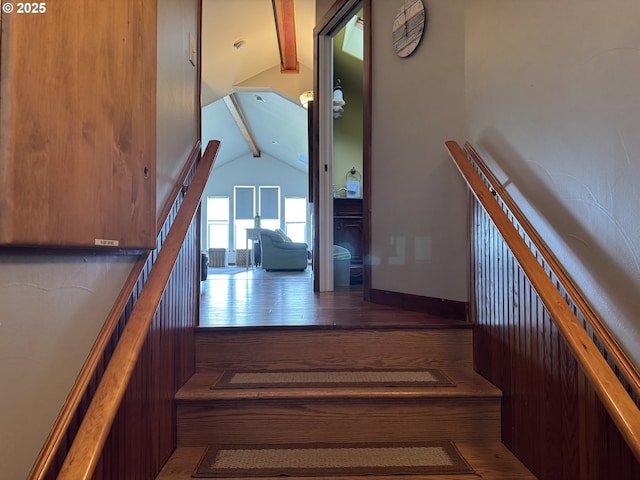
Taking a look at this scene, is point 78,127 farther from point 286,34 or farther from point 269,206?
point 269,206

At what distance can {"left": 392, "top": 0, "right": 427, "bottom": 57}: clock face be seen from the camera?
2.39 m

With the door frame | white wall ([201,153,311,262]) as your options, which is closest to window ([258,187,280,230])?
white wall ([201,153,311,262])

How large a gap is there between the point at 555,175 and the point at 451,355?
0.91 m

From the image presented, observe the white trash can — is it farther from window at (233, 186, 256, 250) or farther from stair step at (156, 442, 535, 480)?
window at (233, 186, 256, 250)

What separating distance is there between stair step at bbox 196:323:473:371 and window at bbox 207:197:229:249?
10994 mm

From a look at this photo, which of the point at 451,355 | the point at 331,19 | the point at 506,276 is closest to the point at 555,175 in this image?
the point at 506,276

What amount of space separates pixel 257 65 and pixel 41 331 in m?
6.17

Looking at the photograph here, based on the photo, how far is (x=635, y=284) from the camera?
103 cm

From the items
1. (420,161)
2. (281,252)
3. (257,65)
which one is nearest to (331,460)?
(420,161)

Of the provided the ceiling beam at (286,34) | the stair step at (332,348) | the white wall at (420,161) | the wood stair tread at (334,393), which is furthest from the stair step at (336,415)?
the ceiling beam at (286,34)

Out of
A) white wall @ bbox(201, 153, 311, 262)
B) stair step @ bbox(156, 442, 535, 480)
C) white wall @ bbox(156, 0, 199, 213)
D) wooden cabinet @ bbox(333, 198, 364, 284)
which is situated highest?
A: white wall @ bbox(201, 153, 311, 262)

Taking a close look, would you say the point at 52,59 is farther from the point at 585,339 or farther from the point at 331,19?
the point at 331,19

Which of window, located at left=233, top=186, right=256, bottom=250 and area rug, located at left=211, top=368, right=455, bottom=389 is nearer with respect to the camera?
area rug, located at left=211, top=368, right=455, bottom=389

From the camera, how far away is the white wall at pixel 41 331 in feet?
2.61
